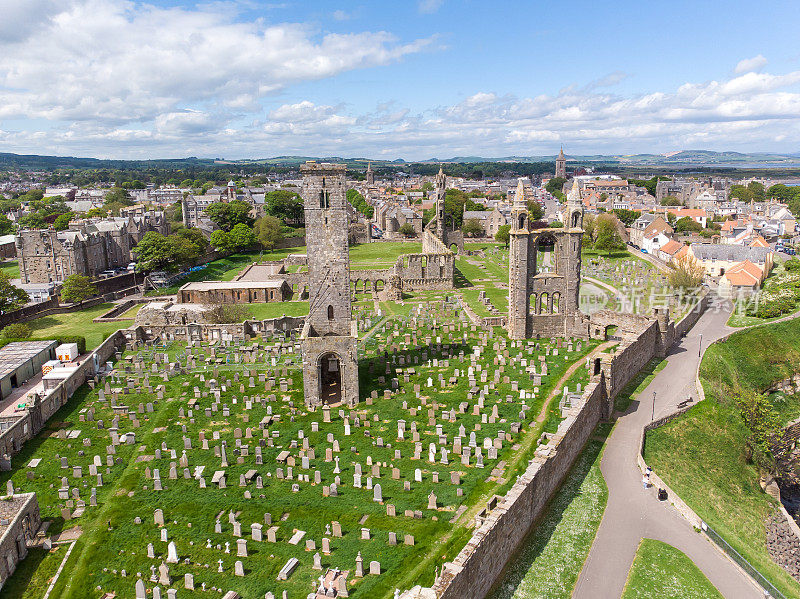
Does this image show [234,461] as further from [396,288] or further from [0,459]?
[396,288]

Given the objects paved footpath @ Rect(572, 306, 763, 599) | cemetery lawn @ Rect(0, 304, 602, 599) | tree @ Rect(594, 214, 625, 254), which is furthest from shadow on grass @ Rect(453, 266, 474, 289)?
paved footpath @ Rect(572, 306, 763, 599)

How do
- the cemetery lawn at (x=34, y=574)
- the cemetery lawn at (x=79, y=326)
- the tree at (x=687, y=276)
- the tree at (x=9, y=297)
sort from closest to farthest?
1. the cemetery lawn at (x=34, y=574)
2. the cemetery lawn at (x=79, y=326)
3. the tree at (x=9, y=297)
4. the tree at (x=687, y=276)

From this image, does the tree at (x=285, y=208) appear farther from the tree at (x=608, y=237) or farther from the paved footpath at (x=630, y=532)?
the paved footpath at (x=630, y=532)

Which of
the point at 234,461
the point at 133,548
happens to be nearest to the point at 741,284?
the point at 234,461

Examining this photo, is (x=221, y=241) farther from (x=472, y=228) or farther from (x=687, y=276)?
(x=687, y=276)

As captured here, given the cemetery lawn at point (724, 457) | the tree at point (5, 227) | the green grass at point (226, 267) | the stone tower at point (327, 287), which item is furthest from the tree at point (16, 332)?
the tree at point (5, 227)

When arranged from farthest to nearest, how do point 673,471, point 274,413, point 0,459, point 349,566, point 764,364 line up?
point 764,364, point 274,413, point 673,471, point 0,459, point 349,566
